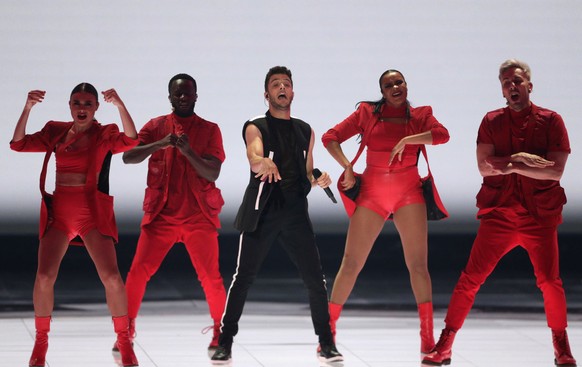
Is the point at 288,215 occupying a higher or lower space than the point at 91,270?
higher

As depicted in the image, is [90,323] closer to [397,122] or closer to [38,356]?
[38,356]

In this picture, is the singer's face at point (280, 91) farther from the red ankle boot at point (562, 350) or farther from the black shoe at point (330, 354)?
the red ankle boot at point (562, 350)

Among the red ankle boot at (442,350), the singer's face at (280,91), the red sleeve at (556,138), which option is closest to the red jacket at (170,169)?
the singer's face at (280,91)

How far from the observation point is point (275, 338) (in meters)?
7.32

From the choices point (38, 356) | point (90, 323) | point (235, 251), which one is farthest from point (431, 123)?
point (235, 251)

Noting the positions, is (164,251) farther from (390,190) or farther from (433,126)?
(433,126)

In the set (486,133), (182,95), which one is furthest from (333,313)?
(182,95)

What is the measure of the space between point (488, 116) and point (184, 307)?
364 cm

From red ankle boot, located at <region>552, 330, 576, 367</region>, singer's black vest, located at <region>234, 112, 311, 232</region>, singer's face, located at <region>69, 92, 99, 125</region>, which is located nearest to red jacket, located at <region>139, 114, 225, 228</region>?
singer's black vest, located at <region>234, 112, 311, 232</region>

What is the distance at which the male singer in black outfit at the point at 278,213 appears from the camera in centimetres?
611

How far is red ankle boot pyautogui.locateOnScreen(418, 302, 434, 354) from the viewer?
21.0ft

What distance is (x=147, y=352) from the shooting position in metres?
6.67

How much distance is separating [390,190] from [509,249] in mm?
795

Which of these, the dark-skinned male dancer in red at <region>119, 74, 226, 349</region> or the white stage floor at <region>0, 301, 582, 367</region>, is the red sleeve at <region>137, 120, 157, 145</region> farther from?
the white stage floor at <region>0, 301, 582, 367</region>
